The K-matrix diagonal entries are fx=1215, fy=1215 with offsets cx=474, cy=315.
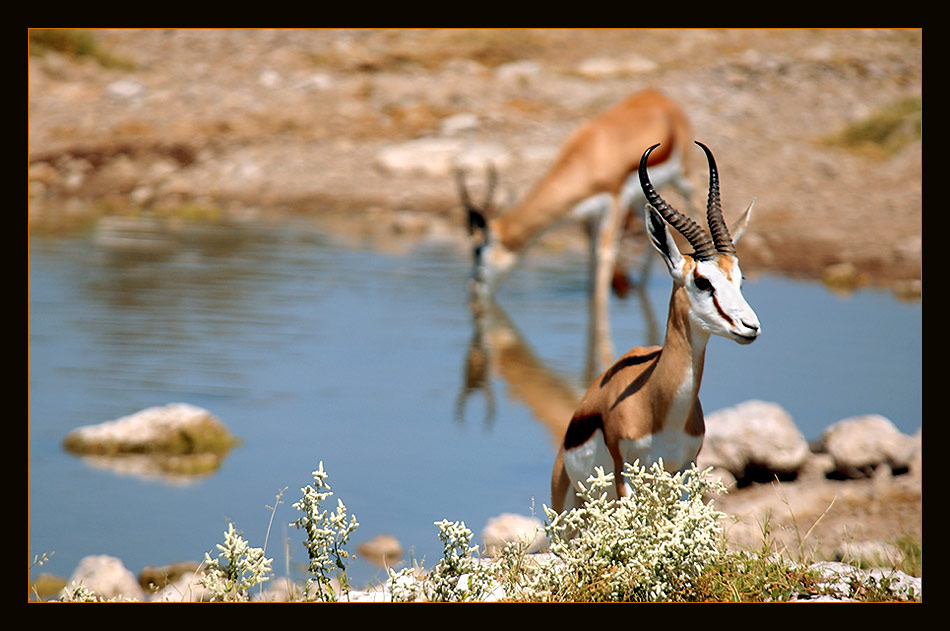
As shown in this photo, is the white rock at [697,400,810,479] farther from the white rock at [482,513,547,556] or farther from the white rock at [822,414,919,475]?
the white rock at [482,513,547,556]

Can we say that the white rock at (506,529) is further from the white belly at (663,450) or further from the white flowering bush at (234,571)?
the white flowering bush at (234,571)

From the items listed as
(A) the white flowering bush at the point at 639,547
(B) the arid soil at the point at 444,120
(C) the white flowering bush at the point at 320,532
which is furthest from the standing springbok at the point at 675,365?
(B) the arid soil at the point at 444,120

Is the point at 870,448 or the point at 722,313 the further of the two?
the point at 870,448

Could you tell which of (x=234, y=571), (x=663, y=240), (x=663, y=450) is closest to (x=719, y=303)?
(x=663, y=240)

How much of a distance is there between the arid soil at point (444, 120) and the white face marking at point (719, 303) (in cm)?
903

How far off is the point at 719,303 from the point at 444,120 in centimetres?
1511

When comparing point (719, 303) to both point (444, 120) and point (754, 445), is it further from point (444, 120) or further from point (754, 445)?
point (444, 120)

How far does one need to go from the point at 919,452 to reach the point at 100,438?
4.95 metres

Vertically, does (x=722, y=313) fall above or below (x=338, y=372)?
below

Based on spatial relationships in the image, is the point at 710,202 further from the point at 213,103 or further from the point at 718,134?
the point at 213,103

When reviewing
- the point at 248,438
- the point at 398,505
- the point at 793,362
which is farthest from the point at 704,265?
the point at 793,362

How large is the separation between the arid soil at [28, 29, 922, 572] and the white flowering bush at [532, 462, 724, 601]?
30.6 feet

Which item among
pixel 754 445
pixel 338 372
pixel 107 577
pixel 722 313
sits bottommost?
pixel 107 577

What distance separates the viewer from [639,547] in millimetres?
4156
